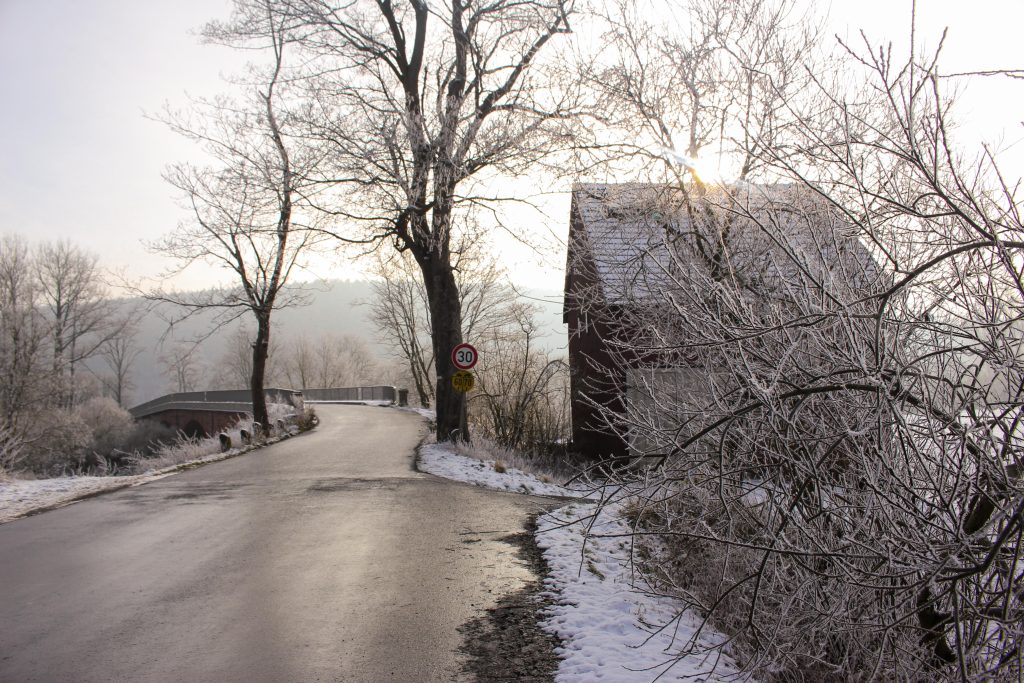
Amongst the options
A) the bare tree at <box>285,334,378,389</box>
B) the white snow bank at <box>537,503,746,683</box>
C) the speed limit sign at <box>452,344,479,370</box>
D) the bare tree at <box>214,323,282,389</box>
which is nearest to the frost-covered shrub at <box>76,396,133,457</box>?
the bare tree at <box>214,323,282,389</box>

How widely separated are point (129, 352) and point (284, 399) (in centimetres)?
5359

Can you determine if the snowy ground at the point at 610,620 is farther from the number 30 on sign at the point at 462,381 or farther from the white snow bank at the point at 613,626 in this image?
the number 30 on sign at the point at 462,381

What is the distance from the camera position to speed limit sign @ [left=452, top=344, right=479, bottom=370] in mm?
15938

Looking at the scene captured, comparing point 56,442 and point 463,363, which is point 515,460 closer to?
point 463,363

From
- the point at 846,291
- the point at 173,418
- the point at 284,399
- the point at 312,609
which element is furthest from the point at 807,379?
the point at 173,418

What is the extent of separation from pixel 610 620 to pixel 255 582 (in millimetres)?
3181

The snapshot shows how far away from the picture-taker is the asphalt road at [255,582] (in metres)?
4.57

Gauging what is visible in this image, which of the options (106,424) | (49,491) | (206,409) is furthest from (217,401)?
(49,491)

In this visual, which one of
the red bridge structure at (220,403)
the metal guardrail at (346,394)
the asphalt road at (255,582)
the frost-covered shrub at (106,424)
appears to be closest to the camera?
the asphalt road at (255,582)

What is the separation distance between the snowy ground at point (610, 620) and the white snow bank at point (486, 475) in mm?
3055

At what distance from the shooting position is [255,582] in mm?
6277

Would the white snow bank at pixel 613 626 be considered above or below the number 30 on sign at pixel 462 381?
below

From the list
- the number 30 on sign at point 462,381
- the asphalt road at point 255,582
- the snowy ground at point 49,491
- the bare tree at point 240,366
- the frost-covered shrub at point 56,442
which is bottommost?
the frost-covered shrub at point 56,442

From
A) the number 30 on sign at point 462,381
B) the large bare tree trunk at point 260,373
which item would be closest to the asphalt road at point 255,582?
the number 30 on sign at point 462,381
